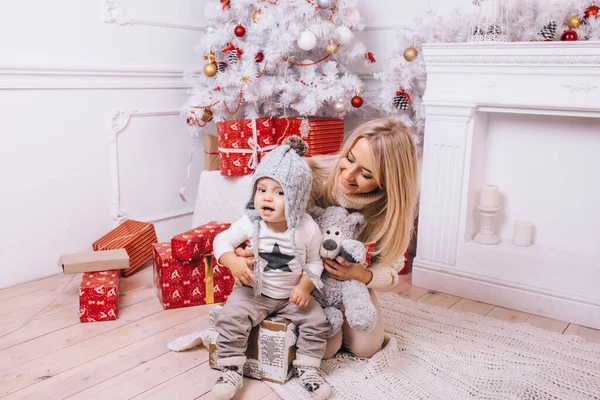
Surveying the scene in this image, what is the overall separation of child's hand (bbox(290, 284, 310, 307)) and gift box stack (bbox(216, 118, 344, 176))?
1.03 m

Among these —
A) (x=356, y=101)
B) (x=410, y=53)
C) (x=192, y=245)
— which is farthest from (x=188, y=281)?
(x=410, y=53)

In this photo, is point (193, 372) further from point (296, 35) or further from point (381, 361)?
point (296, 35)

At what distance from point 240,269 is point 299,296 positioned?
0.60 feet

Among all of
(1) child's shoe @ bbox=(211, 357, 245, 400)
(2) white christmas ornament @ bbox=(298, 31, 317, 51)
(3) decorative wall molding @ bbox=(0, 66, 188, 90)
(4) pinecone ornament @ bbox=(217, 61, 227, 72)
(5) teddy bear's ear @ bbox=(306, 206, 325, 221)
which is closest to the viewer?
(1) child's shoe @ bbox=(211, 357, 245, 400)

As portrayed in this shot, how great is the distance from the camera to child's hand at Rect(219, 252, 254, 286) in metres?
1.58

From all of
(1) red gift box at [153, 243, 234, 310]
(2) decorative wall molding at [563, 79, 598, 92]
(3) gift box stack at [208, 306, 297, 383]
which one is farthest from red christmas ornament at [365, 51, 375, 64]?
(3) gift box stack at [208, 306, 297, 383]

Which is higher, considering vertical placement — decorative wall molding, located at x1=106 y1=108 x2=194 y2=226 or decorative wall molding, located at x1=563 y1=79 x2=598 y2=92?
decorative wall molding, located at x1=563 y1=79 x2=598 y2=92

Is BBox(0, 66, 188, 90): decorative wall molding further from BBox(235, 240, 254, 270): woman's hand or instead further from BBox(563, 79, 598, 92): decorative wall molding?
BBox(563, 79, 598, 92): decorative wall molding

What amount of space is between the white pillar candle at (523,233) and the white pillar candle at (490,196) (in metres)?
0.12

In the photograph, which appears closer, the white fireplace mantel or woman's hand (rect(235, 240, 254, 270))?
woman's hand (rect(235, 240, 254, 270))

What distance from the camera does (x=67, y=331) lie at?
192 cm

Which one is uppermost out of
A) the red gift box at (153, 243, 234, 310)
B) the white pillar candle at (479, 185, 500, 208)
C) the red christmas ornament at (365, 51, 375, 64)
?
the red christmas ornament at (365, 51, 375, 64)

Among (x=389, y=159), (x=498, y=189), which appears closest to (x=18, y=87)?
(x=389, y=159)

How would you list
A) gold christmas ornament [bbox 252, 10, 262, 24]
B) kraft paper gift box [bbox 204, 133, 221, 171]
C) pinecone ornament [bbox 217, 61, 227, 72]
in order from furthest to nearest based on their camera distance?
1. kraft paper gift box [bbox 204, 133, 221, 171]
2. pinecone ornament [bbox 217, 61, 227, 72]
3. gold christmas ornament [bbox 252, 10, 262, 24]
